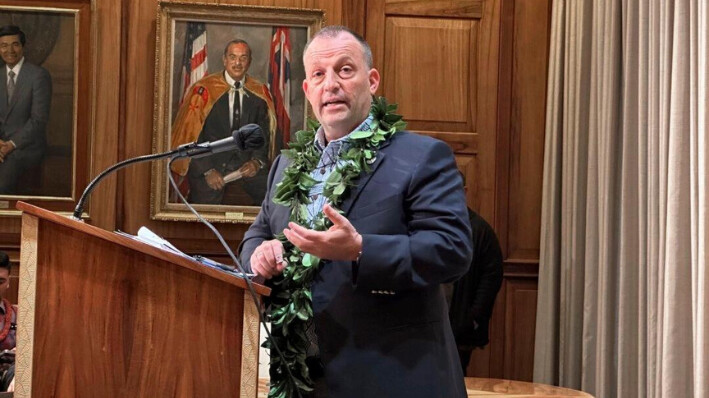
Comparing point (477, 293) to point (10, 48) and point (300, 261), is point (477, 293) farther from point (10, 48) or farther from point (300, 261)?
point (300, 261)

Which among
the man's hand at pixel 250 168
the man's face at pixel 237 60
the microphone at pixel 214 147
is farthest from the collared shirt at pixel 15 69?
the microphone at pixel 214 147

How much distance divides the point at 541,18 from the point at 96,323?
516cm

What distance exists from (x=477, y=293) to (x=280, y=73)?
1.87 m

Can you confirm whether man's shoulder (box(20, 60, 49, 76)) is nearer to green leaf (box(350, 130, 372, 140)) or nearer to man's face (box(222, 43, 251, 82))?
man's face (box(222, 43, 251, 82))

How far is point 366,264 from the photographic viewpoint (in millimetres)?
2229

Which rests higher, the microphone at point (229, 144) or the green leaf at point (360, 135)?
the green leaf at point (360, 135)

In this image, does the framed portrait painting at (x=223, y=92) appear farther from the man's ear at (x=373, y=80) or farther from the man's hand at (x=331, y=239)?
the man's hand at (x=331, y=239)

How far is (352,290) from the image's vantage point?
236 centimetres

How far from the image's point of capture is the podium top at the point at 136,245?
2096mm

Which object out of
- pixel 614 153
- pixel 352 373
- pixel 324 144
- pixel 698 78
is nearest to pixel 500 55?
pixel 614 153

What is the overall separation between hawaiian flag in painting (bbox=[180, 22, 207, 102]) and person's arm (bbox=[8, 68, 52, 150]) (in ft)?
2.79

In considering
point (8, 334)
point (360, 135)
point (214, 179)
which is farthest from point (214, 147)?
point (214, 179)

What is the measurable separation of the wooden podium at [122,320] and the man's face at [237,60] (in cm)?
449

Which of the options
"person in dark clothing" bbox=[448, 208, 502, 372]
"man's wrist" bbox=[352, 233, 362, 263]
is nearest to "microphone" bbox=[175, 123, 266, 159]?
"man's wrist" bbox=[352, 233, 362, 263]
